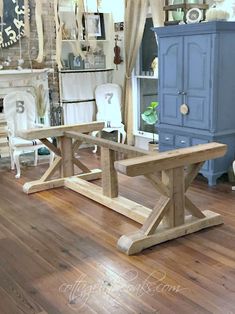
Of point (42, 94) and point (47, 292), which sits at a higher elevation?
point (42, 94)

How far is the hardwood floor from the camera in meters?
2.56

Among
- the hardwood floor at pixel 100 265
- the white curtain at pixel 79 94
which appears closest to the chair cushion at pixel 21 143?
the hardwood floor at pixel 100 265

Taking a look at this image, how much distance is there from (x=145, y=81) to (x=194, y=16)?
6.25 feet

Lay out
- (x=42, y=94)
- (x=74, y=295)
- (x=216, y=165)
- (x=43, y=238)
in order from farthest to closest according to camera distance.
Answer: (x=42, y=94) → (x=216, y=165) → (x=43, y=238) → (x=74, y=295)

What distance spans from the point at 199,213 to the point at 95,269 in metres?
1.13

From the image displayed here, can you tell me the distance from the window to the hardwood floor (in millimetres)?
2536

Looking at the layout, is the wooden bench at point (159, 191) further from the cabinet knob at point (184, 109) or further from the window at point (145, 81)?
the window at point (145, 81)

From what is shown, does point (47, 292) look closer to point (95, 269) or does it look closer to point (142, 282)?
point (95, 269)

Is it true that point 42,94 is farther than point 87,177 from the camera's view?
Yes

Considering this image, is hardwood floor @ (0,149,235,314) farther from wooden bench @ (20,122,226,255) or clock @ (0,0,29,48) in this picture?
clock @ (0,0,29,48)

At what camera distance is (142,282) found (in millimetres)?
2789

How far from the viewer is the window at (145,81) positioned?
6395 mm

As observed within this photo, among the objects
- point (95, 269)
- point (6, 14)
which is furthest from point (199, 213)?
point (6, 14)

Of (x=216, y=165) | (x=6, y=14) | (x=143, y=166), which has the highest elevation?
(x=6, y=14)
